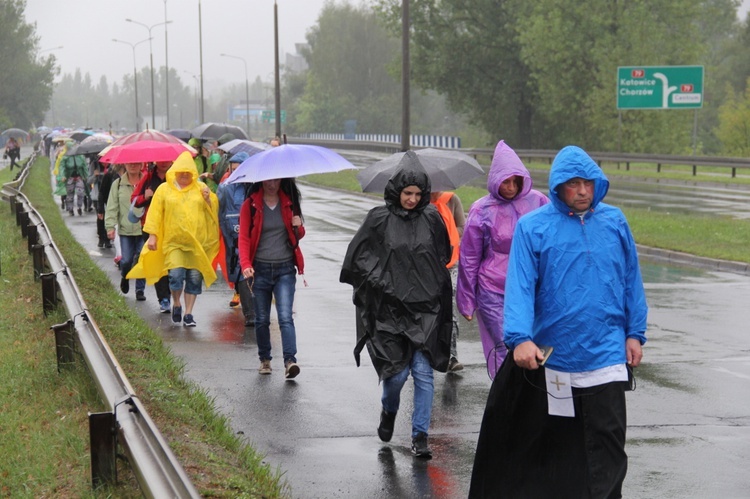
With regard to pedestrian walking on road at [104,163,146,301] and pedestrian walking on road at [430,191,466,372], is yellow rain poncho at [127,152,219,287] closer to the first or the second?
pedestrian walking on road at [104,163,146,301]

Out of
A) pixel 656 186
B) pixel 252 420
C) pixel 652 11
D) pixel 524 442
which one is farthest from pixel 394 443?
pixel 652 11

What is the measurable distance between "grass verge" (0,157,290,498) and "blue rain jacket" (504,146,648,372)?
1633 mm

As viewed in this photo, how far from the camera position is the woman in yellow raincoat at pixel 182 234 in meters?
11.7

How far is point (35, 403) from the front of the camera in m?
7.55

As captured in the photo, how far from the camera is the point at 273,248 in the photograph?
9.16 m

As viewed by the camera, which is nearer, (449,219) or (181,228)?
(449,219)

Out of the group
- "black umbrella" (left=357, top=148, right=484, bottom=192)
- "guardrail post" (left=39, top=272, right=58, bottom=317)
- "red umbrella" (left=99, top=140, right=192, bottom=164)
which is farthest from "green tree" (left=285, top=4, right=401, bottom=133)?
"black umbrella" (left=357, top=148, right=484, bottom=192)

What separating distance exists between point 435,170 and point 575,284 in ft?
12.8

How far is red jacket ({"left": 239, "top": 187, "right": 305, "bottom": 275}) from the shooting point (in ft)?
29.9

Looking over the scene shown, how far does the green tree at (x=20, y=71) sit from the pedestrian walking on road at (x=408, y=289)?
10204cm

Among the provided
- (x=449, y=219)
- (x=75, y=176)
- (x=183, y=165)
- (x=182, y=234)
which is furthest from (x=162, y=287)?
(x=75, y=176)

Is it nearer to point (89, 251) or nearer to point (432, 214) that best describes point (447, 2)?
point (89, 251)

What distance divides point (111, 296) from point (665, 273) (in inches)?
307

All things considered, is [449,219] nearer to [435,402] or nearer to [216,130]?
[435,402]
